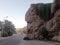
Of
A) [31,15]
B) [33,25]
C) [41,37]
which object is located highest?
[31,15]

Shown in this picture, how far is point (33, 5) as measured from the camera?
38.6m

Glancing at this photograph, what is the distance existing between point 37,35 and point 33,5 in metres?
7.46

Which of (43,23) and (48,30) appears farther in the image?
(43,23)

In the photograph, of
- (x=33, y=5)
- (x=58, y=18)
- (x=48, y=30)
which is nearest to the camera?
(x=58, y=18)

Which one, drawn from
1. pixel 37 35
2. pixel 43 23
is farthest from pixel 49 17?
pixel 37 35

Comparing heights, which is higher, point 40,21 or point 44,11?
point 44,11

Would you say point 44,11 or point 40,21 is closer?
point 44,11

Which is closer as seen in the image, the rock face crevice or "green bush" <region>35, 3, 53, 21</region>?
the rock face crevice

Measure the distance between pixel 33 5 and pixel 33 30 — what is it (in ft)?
19.9

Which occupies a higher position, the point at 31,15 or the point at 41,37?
the point at 31,15

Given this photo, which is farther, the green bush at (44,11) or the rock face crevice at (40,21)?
the green bush at (44,11)

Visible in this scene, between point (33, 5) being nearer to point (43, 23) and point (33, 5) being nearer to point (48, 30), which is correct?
point (43, 23)

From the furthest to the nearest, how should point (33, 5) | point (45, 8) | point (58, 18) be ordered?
point (33, 5), point (45, 8), point (58, 18)

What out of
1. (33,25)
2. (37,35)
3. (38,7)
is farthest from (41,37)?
(38,7)
